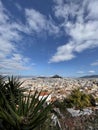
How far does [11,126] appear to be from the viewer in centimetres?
421

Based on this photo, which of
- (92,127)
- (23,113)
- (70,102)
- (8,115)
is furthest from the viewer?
(70,102)

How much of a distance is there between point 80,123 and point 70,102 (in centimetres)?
659

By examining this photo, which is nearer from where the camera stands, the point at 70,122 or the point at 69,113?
the point at 70,122

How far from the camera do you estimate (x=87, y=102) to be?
1706 cm

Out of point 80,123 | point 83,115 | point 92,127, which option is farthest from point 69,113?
point 92,127

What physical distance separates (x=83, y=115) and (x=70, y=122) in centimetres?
191

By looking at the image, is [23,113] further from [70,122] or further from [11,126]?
[70,122]

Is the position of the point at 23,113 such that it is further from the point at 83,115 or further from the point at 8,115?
the point at 83,115

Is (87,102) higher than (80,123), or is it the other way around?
(87,102)

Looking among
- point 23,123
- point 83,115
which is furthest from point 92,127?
point 23,123

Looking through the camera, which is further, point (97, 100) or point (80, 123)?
point (97, 100)

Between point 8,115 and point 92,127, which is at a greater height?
point 8,115

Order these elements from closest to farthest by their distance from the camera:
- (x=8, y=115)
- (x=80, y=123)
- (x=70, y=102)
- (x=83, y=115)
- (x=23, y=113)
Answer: (x=8, y=115) < (x=23, y=113) < (x=80, y=123) < (x=83, y=115) < (x=70, y=102)

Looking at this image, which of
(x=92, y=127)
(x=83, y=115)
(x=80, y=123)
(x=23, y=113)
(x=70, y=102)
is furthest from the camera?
(x=70, y=102)
